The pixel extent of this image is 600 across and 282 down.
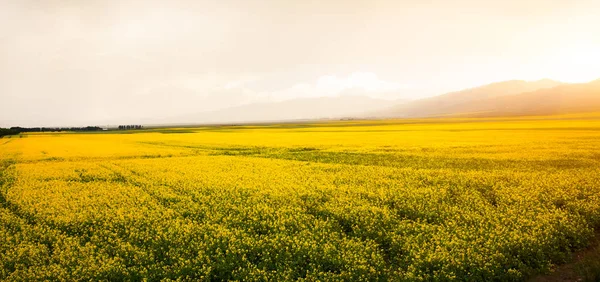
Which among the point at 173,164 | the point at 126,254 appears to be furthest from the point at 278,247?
the point at 173,164

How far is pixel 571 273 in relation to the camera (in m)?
9.70

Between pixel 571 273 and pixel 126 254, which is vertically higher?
pixel 126 254

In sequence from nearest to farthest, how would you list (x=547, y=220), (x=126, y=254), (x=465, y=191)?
(x=126, y=254) < (x=547, y=220) < (x=465, y=191)

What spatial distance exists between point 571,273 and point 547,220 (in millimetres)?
3321

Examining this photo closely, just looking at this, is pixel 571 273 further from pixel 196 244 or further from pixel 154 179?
pixel 154 179

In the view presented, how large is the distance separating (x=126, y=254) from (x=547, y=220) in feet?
51.0

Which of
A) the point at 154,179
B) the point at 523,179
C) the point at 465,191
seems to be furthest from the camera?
the point at 154,179

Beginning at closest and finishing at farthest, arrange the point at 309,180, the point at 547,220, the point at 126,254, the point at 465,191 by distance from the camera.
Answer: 1. the point at 126,254
2. the point at 547,220
3. the point at 465,191
4. the point at 309,180

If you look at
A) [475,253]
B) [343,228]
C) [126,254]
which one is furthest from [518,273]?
[126,254]

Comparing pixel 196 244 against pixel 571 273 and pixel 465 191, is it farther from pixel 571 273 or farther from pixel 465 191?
pixel 465 191

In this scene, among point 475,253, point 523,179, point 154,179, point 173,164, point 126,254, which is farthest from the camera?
point 173,164

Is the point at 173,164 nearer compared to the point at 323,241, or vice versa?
the point at 323,241

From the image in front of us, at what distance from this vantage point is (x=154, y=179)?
2356 cm

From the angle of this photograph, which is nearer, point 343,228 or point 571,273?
point 571,273
